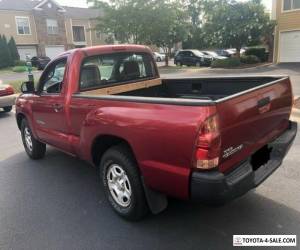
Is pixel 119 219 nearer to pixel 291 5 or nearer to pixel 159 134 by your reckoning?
pixel 159 134

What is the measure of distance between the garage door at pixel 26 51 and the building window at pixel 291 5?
1179 inches

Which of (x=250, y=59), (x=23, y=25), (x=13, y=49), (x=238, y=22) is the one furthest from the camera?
(x=23, y=25)

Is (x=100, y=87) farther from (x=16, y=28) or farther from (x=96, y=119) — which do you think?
(x=16, y=28)

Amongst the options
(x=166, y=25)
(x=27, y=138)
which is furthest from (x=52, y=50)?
(x=27, y=138)

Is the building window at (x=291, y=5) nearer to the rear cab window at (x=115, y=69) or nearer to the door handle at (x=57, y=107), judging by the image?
the rear cab window at (x=115, y=69)

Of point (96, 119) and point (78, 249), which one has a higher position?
point (96, 119)

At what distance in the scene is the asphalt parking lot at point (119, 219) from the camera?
129 inches

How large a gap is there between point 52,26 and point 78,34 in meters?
4.78

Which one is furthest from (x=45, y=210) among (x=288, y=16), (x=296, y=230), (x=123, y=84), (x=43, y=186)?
(x=288, y=16)

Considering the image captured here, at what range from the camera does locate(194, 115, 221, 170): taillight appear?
2604mm

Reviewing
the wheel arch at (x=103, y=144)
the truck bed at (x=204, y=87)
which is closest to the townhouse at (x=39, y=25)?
the truck bed at (x=204, y=87)

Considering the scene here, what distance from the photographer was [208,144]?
262 centimetres

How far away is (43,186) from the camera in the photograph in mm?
4758

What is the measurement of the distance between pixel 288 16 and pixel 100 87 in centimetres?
2275
